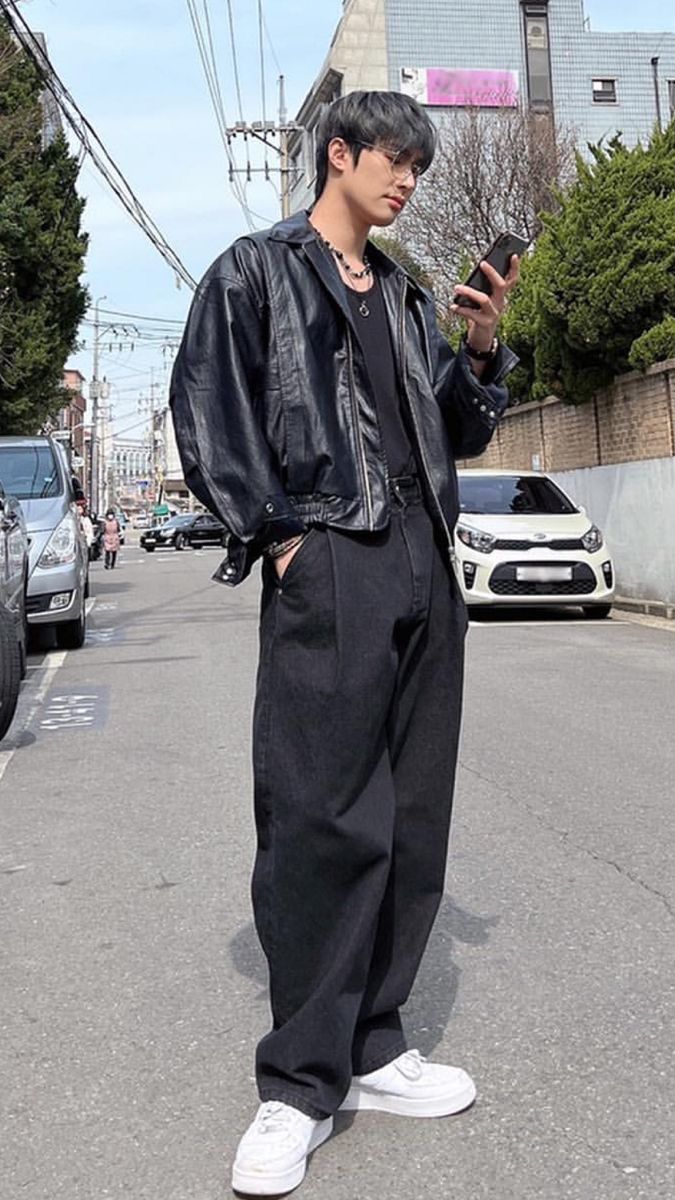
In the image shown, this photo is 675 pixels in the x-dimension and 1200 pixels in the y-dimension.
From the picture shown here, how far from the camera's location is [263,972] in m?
3.71

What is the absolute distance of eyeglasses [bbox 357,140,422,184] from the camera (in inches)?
105

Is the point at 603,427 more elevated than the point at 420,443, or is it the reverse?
the point at 603,427

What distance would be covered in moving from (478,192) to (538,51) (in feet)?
71.1

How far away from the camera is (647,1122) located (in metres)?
2.76

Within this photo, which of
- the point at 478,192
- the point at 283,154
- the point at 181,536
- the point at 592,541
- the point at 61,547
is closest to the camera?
the point at 61,547

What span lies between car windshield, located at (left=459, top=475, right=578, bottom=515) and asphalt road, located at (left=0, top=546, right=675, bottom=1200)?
6.34m

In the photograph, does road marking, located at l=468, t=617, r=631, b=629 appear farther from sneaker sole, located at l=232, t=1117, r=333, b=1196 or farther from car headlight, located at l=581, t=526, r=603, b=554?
sneaker sole, located at l=232, t=1117, r=333, b=1196

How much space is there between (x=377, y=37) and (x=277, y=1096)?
50869mm

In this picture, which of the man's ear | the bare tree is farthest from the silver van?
the bare tree

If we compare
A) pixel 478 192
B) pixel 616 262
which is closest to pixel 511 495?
pixel 616 262

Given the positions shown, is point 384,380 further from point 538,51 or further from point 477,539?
point 538,51

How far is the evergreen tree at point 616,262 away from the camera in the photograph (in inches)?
568

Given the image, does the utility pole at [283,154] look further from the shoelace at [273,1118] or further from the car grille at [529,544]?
the shoelace at [273,1118]

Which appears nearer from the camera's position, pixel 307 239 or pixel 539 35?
pixel 307 239
